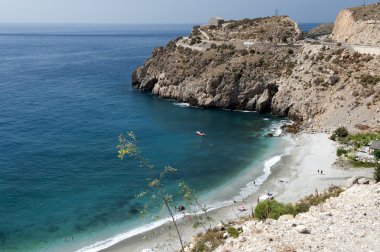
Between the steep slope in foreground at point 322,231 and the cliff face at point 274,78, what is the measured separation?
33.0 metres

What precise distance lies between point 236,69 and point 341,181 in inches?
1626

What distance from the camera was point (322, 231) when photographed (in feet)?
70.2

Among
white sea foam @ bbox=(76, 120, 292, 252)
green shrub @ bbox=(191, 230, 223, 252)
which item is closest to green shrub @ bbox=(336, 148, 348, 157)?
white sea foam @ bbox=(76, 120, 292, 252)

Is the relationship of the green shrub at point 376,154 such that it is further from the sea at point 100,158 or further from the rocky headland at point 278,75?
the sea at point 100,158

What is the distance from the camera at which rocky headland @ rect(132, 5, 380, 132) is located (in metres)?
61.3

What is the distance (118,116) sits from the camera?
235 feet

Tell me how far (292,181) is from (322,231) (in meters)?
22.1

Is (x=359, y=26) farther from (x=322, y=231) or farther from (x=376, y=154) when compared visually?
(x=322, y=231)

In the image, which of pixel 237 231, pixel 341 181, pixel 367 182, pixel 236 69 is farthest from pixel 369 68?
pixel 237 231

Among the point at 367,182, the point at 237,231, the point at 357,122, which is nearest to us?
the point at 237,231

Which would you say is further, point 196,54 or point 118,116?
point 196,54

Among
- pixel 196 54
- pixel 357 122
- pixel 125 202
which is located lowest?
pixel 125 202

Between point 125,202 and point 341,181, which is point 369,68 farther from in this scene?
point 125,202

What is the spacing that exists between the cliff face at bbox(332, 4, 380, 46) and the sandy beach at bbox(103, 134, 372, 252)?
29.5 meters
